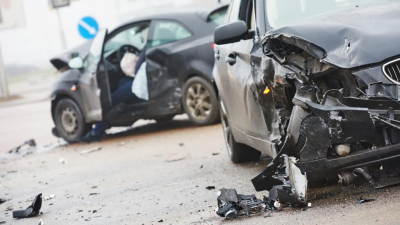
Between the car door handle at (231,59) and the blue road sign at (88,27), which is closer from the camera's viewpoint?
the car door handle at (231,59)

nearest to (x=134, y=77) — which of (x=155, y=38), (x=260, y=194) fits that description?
(x=155, y=38)

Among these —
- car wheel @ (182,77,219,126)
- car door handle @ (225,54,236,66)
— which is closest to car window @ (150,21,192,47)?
car wheel @ (182,77,219,126)

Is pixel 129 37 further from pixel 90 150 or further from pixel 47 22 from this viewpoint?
pixel 47 22

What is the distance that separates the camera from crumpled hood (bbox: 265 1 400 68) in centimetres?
489

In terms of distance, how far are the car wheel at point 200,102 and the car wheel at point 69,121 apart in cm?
206

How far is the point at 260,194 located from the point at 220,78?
1.90 metres

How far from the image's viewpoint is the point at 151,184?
7.82 meters

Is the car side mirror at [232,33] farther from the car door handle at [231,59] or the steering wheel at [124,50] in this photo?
the steering wheel at [124,50]

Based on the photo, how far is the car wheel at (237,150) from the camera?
7.94 meters

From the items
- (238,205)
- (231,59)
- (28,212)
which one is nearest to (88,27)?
(28,212)

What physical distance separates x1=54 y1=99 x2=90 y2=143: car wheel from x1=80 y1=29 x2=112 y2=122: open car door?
362 millimetres

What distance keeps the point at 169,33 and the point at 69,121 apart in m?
2.56

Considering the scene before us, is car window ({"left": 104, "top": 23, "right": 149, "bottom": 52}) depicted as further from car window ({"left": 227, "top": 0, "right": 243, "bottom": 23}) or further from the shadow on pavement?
car window ({"left": 227, "top": 0, "right": 243, "bottom": 23})

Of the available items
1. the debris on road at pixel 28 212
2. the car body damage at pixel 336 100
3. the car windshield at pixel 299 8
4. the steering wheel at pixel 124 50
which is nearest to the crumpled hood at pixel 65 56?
the steering wheel at pixel 124 50
